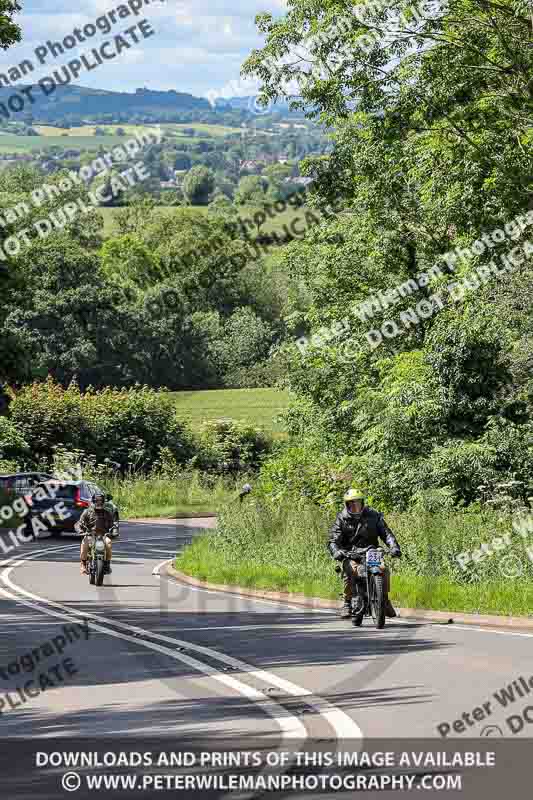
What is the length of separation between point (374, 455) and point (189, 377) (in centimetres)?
7302

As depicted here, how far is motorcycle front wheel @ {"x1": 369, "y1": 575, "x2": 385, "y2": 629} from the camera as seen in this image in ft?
53.4

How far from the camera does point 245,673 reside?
41.5 ft

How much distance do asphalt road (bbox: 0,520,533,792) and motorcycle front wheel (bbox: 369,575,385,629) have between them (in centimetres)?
20

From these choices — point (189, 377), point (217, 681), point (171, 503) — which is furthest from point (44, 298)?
point (217, 681)

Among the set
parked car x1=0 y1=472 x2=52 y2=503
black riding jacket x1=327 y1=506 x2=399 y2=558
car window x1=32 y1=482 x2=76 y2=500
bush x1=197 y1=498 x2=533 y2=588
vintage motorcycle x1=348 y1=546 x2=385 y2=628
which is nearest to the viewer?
vintage motorcycle x1=348 y1=546 x2=385 y2=628

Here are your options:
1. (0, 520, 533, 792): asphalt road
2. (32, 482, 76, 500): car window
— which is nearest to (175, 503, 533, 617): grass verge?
(0, 520, 533, 792): asphalt road

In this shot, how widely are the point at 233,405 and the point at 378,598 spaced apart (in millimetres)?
74994

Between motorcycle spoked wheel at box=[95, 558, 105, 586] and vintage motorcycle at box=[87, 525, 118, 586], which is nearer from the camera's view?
vintage motorcycle at box=[87, 525, 118, 586]

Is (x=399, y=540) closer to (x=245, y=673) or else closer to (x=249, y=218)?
(x=245, y=673)

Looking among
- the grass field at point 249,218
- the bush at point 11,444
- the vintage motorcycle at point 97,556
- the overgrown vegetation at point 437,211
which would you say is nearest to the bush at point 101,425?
the bush at point 11,444

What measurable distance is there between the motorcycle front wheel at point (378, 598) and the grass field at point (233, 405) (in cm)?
5679

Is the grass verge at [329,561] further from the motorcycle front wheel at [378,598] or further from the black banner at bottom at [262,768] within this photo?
the black banner at bottom at [262,768]

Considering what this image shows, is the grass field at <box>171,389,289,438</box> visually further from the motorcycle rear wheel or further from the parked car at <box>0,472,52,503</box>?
the motorcycle rear wheel

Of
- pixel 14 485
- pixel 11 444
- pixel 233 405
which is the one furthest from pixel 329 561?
pixel 233 405
